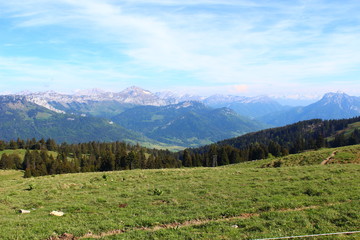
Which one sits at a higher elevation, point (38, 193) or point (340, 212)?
point (340, 212)

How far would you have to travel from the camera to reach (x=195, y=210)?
655 inches

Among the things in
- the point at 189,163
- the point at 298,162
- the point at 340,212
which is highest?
the point at 340,212

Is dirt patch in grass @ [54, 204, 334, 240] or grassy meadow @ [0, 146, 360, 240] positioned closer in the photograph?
grassy meadow @ [0, 146, 360, 240]

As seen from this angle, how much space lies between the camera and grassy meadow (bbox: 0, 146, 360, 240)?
12.5 m

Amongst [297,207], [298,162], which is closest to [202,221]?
[297,207]

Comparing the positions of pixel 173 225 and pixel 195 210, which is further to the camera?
pixel 195 210

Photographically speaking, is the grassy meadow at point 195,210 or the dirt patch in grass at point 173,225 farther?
the dirt patch in grass at point 173,225

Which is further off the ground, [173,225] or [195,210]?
[173,225]

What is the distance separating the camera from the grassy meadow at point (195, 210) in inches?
494

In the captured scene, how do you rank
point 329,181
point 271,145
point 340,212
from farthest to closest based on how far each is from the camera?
point 271,145, point 329,181, point 340,212

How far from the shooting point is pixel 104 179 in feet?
107

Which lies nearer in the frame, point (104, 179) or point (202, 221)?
point (202, 221)

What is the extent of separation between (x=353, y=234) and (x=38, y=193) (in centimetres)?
2702

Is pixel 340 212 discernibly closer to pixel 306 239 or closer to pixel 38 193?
pixel 306 239
